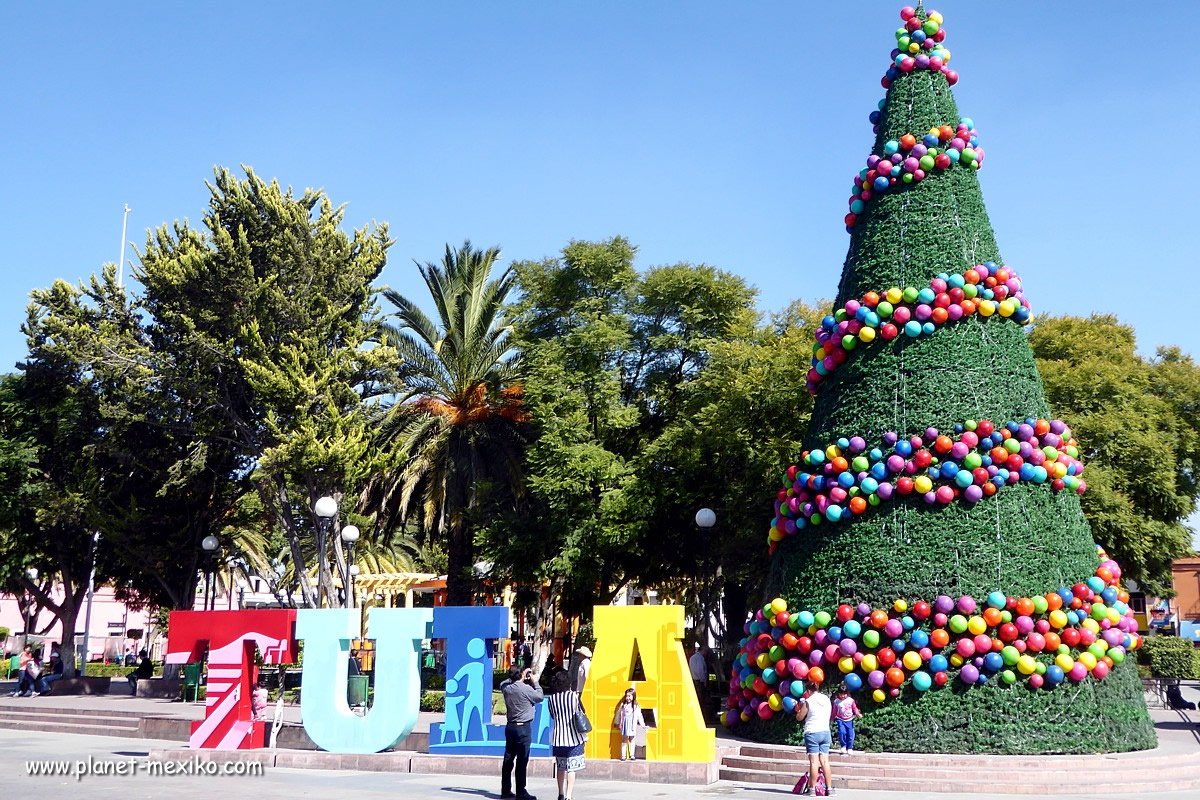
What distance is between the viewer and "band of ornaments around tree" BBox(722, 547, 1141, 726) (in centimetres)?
1344

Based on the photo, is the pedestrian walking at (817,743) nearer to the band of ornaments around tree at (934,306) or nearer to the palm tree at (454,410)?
the band of ornaments around tree at (934,306)

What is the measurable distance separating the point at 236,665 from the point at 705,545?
29.5 ft

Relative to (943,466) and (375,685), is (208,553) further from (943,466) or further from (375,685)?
(943,466)

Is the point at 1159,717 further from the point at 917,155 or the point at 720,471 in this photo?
the point at 917,155

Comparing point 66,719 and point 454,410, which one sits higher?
point 454,410

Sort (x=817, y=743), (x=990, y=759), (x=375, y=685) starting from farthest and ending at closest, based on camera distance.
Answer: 1. (x=375, y=685)
2. (x=990, y=759)
3. (x=817, y=743)

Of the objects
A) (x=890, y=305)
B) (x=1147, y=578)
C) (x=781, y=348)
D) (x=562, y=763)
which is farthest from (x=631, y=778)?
(x=1147, y=578)

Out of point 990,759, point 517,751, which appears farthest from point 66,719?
point 990,759

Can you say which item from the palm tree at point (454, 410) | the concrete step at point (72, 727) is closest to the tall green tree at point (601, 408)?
the palm tree at point (454, 410)

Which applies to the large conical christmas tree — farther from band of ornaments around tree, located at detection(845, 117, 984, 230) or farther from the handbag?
the handbag

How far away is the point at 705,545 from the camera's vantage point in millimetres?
20453

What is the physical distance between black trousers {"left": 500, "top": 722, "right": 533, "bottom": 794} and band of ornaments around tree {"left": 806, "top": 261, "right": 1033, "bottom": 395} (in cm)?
741

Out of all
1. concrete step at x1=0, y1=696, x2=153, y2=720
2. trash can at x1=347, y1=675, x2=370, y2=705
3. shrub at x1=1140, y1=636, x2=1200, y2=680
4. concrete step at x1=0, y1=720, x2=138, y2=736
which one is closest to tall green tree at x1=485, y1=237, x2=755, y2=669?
trash can at x1=347, y1=675, x2=370, y2=705

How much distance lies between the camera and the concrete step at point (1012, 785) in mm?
12359
